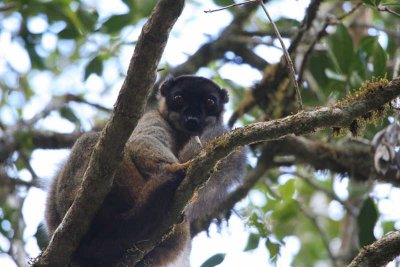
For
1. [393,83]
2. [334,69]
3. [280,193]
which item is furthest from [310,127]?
[334,69]

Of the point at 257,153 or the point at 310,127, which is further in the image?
the point at 257,153

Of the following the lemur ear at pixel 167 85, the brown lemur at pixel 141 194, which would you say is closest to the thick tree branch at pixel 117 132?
the brown lemur at pixel 141 194

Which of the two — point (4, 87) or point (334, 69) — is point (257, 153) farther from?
point (4, 87)

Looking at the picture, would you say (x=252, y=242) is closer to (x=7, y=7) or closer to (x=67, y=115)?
(x=67, y=115)

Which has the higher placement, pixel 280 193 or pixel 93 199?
pixel 280 193

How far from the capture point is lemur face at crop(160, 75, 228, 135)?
7281mm

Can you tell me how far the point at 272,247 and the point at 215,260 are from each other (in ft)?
3.15

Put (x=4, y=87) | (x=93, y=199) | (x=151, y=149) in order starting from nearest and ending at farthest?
(x=93, y=199) < (x=151, y=149) < (x=4, y=87)

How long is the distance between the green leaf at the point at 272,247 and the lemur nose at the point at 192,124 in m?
1.59

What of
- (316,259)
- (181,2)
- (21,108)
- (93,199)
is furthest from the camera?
(316,259)

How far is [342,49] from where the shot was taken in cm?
816

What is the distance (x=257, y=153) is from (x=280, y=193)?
776 mm

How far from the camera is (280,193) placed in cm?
857

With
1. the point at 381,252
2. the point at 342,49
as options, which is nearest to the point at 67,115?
the point at 342,49
